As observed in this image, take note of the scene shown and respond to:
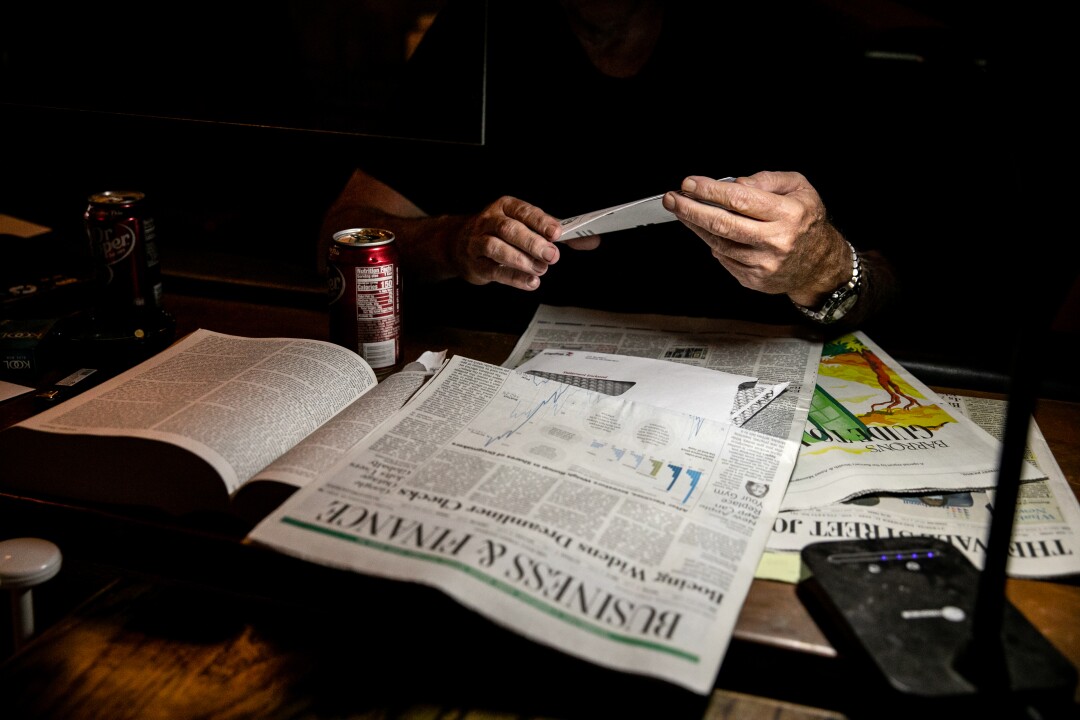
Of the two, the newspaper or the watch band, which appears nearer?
the newspaper

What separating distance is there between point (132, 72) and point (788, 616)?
1.09 metres

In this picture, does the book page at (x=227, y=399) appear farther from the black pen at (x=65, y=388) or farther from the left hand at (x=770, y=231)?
the left hand at (x=770, y=231)

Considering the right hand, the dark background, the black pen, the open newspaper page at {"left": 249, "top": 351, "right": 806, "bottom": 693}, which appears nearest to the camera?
the dark background

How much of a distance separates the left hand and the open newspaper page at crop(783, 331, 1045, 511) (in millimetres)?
116

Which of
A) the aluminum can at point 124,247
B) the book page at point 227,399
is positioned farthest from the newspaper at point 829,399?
the aluminum can at point 124,247

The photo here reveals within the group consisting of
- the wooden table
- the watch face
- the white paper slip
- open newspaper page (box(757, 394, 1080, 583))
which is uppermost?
the white paper slip

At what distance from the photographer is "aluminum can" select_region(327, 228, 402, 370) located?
86 cm

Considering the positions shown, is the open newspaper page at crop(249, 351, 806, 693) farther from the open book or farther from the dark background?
the dark background

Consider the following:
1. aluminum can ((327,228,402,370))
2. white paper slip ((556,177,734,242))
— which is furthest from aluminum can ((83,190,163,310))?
white paper slip ((556,177,734,242))

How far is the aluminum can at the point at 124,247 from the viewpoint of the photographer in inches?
35.3

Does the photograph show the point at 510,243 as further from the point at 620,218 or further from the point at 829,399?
the point at 829,399

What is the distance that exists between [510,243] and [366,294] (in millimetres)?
200

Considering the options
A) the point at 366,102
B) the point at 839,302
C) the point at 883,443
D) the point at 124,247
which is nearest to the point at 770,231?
the point at 839,302

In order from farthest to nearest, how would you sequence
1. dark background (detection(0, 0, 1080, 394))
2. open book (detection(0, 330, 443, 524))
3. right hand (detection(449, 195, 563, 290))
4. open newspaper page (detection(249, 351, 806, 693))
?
right hand (detection(449, 195, 563, 290)), open book (detection(0, 330, 443, 524)), open newspaper page (detection(249, 351, 806, 693)), dark background (detection(0, 0, 1080, 394))
